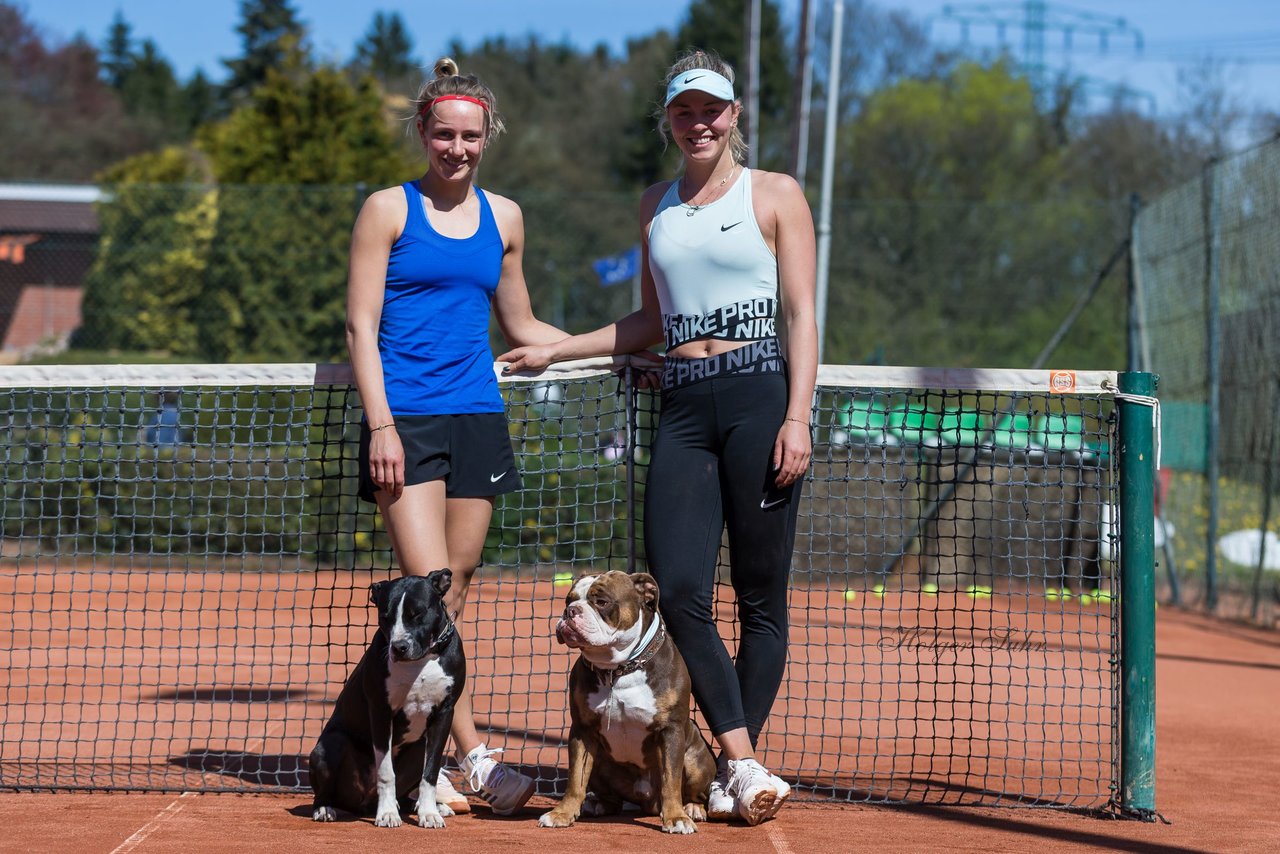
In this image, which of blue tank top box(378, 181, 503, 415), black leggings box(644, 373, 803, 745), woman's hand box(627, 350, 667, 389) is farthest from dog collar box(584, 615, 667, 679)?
woman's hand box(627, 350, 667, 389)

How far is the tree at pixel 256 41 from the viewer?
187 feet

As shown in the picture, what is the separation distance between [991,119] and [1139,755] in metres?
35.4

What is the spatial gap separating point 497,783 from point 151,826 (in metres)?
0.99

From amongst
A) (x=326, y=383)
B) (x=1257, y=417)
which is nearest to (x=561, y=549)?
(x=1257, y=417)

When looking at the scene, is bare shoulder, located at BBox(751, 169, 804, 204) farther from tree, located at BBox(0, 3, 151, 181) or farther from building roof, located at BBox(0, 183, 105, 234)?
tree, located at BBox(0, 3, 151, 181)

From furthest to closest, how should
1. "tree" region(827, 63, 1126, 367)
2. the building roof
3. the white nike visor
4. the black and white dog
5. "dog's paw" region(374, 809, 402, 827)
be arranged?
1. "tree" region(827, 63, 1126, 367)
2. the building roof
3. the white nike visor
4. "dog's paw" region(374, 809, 402, 827)
5. the black and white dog

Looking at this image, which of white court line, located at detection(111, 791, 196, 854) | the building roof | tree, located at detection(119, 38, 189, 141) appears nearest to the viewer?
white court line, located at detection(111, 791, 196, 854)

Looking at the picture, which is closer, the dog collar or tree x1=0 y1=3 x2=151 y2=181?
the dog collar

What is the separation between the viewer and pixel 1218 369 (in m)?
11.9

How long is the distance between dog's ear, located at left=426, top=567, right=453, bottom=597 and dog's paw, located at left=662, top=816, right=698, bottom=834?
908 mm

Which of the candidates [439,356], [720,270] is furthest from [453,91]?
[720,270]

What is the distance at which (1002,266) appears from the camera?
20406 millimetres

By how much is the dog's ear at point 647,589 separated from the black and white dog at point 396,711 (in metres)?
0.54

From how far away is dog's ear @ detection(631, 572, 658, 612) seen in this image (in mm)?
4031
